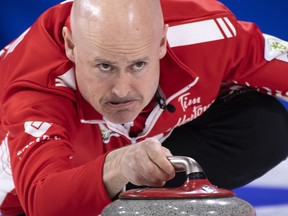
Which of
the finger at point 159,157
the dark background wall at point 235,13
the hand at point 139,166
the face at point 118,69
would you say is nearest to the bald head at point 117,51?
the face at point 118,69

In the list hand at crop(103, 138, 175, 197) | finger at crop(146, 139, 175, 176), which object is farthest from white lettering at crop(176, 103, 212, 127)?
finger at crop(146, 139, 175, 176)

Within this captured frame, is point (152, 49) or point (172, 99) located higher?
point (152, 49)

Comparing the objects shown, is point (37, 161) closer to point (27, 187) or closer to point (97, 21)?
point (27, 187)

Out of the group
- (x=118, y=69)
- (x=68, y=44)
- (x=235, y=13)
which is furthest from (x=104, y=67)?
(x=235, y=13)

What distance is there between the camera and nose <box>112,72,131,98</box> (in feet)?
3.93

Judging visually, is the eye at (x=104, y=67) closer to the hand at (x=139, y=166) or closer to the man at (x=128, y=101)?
the man at (x=128, y=101)

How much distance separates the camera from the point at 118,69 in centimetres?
120

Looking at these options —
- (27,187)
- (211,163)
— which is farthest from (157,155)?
Answer: (211,163)

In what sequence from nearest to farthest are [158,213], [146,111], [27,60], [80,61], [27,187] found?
[158,213], [27,187], [80,61], [27,60], [146,111]

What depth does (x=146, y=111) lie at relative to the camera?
1.50 meters

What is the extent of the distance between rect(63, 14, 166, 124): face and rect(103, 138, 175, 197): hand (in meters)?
0.20

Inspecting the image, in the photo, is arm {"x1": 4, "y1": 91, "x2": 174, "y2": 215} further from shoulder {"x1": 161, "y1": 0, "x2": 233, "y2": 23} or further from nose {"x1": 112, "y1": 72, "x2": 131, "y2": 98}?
shoulder {"x1": 161, "y1": 0, "x2": 233, "y2": 23}

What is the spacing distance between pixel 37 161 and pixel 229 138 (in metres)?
0.66

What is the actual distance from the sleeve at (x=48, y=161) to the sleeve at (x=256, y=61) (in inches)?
15.0
